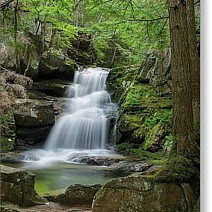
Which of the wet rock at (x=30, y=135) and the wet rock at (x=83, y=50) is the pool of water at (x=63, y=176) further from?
the wet rock at (x=83, y=50)

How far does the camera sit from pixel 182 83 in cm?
220

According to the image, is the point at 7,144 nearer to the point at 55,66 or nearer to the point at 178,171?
the point at 55,66

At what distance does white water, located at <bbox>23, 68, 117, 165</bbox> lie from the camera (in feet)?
18.0

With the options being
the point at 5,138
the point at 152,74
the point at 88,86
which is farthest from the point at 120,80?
the point at 5,138

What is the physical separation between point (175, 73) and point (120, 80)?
503 centimetres

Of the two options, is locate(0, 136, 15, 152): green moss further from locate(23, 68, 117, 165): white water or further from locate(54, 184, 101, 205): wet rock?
locate(54, 184, 101, 205): wet rock

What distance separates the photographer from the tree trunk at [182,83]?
2158 millimetres

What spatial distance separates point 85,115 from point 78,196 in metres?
3.67

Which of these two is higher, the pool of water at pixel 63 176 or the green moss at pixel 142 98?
the green moss at pixel 142 98

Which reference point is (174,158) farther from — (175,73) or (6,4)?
(6,4)

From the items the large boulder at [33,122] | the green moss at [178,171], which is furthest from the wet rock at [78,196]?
the large boulder at [33,122]

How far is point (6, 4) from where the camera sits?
261 centimetres

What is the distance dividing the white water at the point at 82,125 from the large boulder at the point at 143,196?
3025 millimetres

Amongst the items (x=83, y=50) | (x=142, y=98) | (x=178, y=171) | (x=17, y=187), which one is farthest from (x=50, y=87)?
(x=178, y=171)
